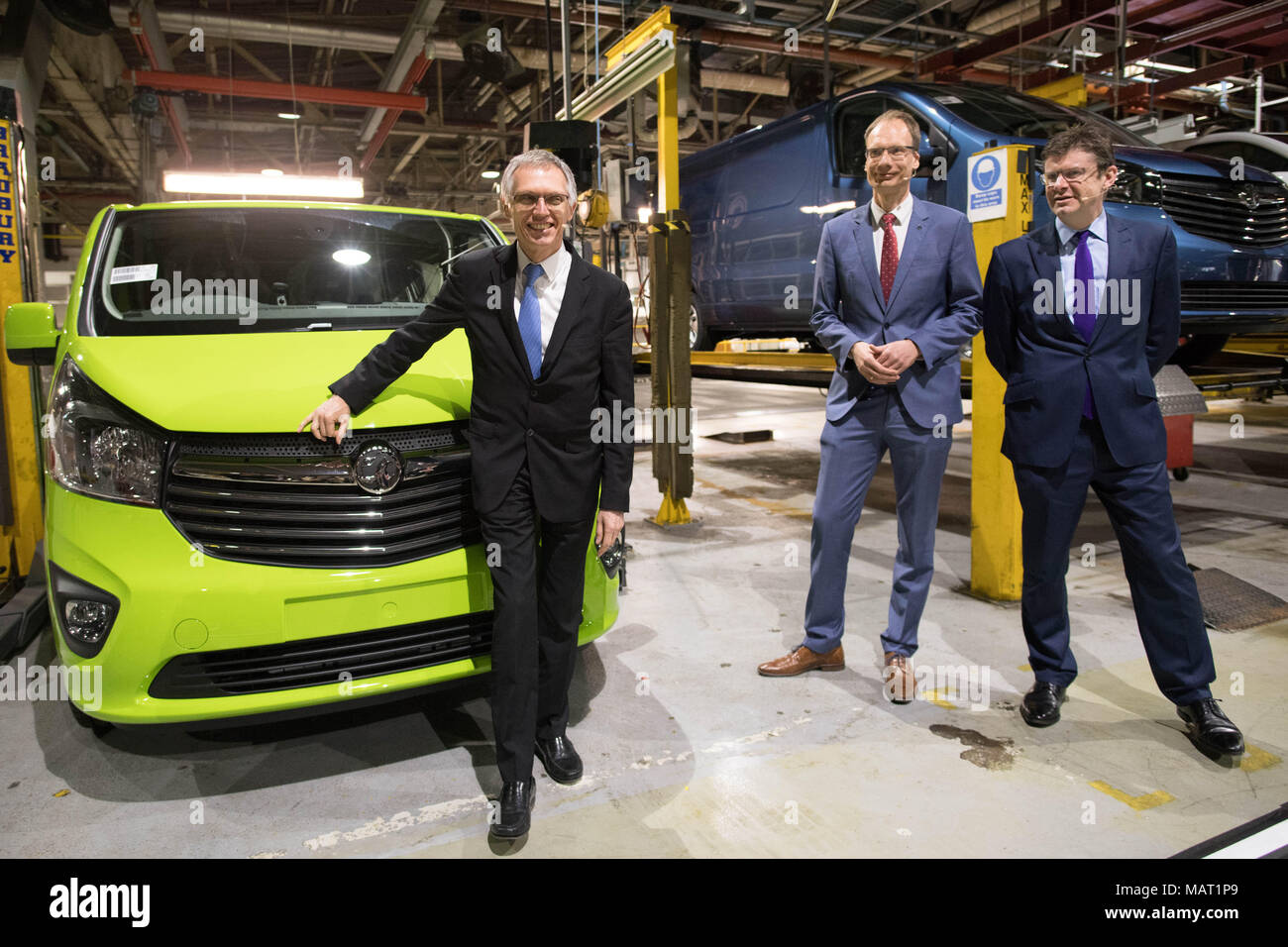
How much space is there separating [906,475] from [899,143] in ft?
3.37

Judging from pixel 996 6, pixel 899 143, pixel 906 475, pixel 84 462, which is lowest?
pixel 906 475

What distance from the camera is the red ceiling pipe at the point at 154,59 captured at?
8.02m

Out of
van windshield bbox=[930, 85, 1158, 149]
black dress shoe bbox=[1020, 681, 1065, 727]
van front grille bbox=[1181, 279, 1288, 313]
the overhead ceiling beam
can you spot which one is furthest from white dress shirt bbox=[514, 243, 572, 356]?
the overhead ceiling beam

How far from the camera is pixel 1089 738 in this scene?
8.08ft

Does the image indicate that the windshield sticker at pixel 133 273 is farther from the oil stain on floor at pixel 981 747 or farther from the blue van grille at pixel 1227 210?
the blue van grille at pixel 1227 210

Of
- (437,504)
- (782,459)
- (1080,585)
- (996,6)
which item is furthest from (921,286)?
(996,6)

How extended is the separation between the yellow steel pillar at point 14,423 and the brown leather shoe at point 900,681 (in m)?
3.69

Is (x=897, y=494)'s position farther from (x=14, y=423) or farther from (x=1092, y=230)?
(x=14, y=423)

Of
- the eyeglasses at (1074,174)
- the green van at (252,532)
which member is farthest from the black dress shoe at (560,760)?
the eyeglasses at (1074,174)

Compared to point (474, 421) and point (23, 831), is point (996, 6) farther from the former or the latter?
point (23, 831)

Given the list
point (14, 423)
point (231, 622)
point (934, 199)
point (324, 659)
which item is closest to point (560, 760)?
point (324, 659)

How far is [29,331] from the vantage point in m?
2.56

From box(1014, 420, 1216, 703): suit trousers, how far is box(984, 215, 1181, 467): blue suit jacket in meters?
0.06
